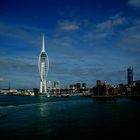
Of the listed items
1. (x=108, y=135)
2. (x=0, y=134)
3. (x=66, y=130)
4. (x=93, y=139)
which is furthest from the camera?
(x=66, y=130)

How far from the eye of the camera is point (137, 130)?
61.2 meters

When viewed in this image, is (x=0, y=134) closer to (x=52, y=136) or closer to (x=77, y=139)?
(x=52, y=136)

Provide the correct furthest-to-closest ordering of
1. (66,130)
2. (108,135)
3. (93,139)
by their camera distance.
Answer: (66,130)
(108,135)
(93,139)

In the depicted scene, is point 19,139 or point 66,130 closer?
point 19,139

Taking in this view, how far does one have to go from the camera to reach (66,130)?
6284 centimetres

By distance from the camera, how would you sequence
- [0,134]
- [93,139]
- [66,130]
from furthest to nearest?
1. [66,130]
2. [0,134]
3. [93,139]

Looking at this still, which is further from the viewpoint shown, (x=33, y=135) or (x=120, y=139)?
(x=33, y=135)

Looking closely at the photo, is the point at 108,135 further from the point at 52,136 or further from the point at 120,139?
the point at 52,136

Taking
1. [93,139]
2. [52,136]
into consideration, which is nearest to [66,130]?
[52,136]

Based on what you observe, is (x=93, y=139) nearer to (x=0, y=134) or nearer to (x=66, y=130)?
(x=66, y=130)

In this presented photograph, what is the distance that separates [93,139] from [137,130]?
48.3ft

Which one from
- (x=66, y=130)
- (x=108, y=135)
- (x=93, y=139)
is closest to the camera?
(x=93, y=139)

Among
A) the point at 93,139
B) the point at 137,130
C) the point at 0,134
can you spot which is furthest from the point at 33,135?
the point at 137,130

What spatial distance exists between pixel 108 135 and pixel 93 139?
508 cm
